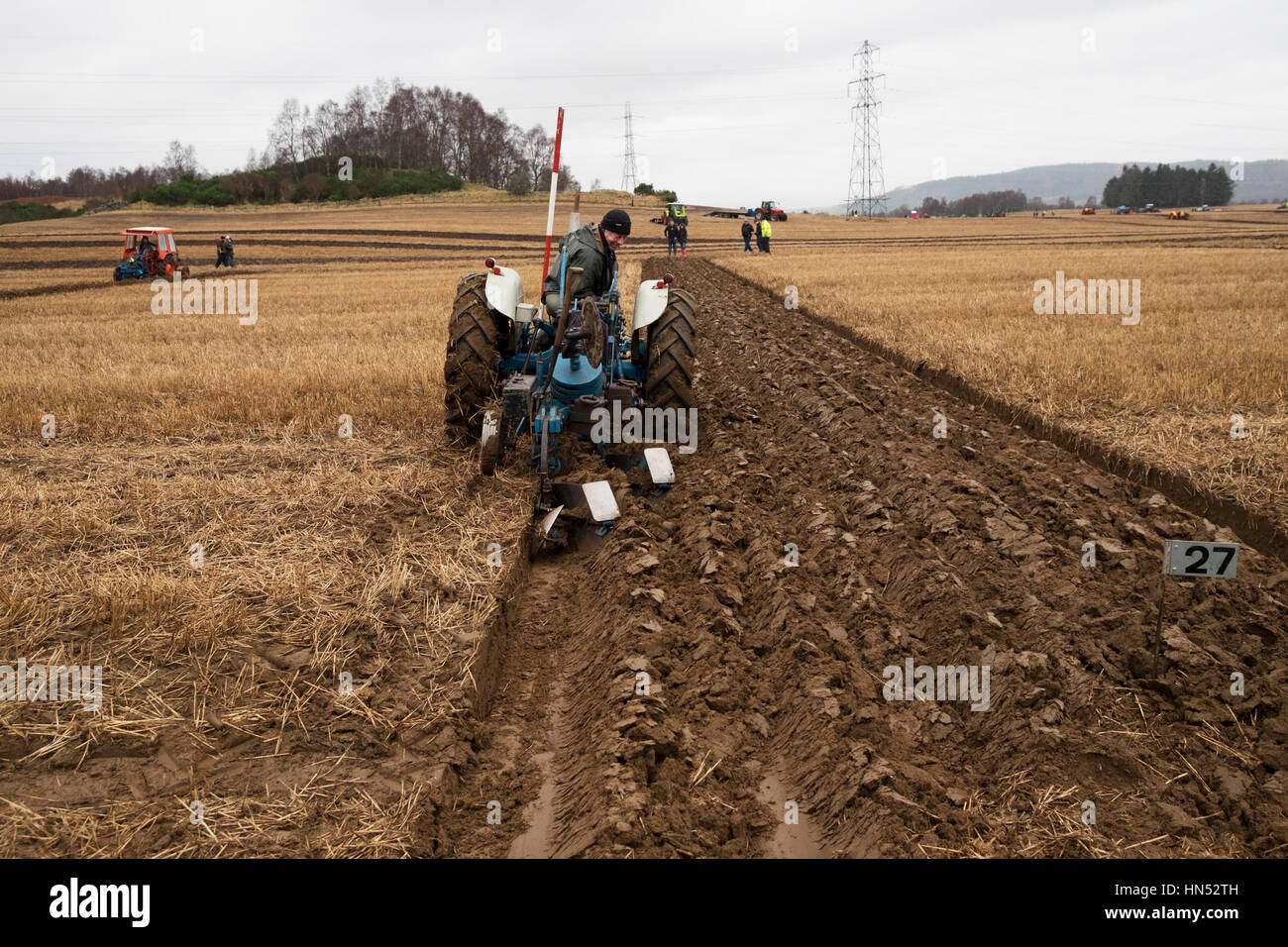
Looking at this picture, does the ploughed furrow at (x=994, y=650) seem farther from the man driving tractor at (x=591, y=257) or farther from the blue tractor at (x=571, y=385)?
the man driving tractor at (x=591, y=257)

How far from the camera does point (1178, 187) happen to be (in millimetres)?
87688

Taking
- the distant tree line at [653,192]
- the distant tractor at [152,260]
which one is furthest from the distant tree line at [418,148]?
the distant tractor at [152,260]

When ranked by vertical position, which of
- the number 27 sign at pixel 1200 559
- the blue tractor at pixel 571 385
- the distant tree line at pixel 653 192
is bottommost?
the number 27 sign at pixel 1200 559

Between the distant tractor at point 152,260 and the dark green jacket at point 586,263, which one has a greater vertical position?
the distant tractor at point 152,260

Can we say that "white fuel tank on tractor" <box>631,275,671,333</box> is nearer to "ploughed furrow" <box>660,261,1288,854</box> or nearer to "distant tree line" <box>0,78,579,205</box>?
"ploughed furrow" <box>660,261,1288,854</box>

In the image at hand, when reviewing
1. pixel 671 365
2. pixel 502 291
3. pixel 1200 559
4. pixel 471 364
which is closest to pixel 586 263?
pixel 502 291

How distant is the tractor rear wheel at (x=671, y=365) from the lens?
253 inches

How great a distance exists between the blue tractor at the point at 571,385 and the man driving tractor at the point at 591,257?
81 mm

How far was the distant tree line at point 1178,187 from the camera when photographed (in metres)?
87.4

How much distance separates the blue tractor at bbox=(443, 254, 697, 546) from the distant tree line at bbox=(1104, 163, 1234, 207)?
98385 millimetres

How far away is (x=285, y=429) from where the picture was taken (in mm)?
7621

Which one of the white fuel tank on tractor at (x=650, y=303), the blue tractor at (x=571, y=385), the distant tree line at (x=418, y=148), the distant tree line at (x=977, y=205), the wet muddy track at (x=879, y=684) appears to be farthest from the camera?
the distant tree line at (x=977, y=205)

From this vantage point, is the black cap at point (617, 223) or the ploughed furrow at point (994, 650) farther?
the black cap at point (617, 223)

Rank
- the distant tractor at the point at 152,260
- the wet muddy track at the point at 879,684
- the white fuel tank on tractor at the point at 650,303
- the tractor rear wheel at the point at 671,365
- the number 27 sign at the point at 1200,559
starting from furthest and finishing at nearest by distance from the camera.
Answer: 1. the distant tractor at the point at 152,260
2. the white fuel tank on tractor at the point at 650,303
3. the tractor rear wheel at the point at 671,365
4. the number 27 sign at the point at 1200,559
5. the wet muddy track at the point at 879,684
